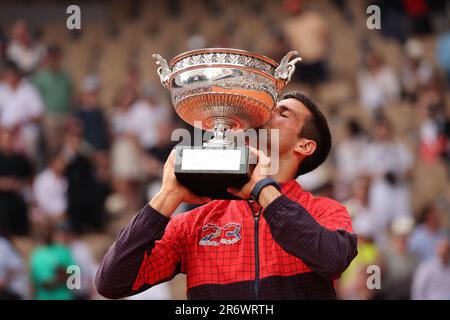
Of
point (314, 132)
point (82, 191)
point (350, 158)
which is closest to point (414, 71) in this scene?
point (350, 158)

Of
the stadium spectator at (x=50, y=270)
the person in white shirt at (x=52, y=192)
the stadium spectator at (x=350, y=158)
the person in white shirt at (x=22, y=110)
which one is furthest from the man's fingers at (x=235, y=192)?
the person in white shirt at (x=22, y=110)

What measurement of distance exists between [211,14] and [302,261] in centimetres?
1049

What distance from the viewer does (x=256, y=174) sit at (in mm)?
3150

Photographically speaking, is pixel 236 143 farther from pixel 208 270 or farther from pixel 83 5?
pixel 83 5

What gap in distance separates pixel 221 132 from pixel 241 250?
1.25 feet

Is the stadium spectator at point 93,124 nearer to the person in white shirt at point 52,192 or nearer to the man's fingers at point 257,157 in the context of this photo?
the person in white shirt at point 52,192

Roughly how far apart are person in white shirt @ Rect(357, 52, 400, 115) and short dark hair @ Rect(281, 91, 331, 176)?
6.86 m

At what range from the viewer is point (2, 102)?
1008 centimetres

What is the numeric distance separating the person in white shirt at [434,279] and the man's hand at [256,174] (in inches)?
174

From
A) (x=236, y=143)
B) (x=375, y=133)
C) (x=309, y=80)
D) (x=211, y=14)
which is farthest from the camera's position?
(x=211, y=14)

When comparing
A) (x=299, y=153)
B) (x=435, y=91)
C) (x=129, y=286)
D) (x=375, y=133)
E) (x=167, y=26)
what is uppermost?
(x=167, y=26)

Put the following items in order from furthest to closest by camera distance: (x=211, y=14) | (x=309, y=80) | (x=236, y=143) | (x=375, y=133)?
1. (x=211, y=14)
2. (x=309, y=80)
3. (x=375, y=133)
4. (x=236, y=143)

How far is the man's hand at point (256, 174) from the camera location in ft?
10.3

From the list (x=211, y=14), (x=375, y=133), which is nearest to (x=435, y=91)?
(x=375, y=133)
